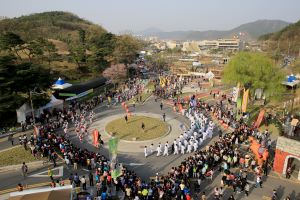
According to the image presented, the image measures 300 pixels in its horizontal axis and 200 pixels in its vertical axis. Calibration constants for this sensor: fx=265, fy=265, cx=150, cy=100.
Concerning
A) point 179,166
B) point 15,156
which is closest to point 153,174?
point 179,166

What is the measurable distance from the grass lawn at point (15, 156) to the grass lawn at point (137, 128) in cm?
789

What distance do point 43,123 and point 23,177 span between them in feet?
36.9

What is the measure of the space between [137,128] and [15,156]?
1123cm

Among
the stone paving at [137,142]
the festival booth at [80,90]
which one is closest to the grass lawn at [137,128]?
the stone paving at [137,142]

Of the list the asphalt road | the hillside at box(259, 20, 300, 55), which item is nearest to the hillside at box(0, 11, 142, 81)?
the asphalt road

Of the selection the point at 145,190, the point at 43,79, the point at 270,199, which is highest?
the point at 43,79

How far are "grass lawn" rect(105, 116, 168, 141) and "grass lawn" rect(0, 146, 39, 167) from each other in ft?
25.9

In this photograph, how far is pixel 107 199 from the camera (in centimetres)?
1474

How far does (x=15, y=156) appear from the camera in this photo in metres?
20.6

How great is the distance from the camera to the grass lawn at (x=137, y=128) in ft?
82.1

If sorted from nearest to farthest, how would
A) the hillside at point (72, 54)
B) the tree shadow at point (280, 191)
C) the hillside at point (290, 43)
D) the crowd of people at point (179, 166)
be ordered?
1. the crowd of people at point (179, 166)
2. the tree shadow at point (280, 191)
3. the hillside at point (72, 54)
4. the hillside at point (290, 43)

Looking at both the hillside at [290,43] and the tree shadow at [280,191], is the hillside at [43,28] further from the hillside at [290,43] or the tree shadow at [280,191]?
the tree shadow at [280,191]

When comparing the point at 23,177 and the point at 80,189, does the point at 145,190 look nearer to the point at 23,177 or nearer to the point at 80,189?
the point at 80,189

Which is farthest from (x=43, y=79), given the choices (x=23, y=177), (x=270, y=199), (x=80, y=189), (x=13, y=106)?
(x=270, y=199)
